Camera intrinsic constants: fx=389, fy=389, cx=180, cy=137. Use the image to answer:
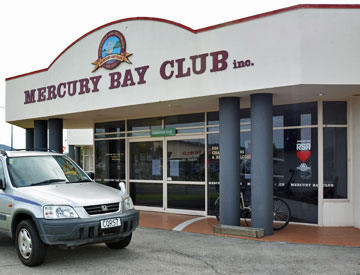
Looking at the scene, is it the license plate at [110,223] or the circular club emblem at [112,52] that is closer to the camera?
the license plate at [110,223]

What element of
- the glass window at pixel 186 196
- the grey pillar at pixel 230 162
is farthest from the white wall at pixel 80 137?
the grey pillar at pixel 230 162

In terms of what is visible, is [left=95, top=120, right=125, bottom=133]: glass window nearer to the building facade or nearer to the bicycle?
the building facade

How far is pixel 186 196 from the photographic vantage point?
38.1 ft

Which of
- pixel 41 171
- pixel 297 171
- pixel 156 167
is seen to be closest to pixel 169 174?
pixel 156 167

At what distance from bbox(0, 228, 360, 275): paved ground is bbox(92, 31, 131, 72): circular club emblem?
16.5 feet

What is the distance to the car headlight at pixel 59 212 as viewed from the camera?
5.77 m

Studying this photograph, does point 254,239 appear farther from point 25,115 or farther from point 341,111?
point 25,115

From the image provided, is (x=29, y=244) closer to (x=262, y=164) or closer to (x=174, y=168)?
(x=262, y=164)

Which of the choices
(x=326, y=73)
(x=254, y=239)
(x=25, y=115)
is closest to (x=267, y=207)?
(x=254, y=239)

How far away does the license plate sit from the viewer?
5945 millimetres

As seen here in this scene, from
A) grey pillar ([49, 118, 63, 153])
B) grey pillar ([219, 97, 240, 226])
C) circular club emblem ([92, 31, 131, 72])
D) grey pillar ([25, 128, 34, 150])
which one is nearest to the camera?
grey pillar ([219, 97, 240, 226])

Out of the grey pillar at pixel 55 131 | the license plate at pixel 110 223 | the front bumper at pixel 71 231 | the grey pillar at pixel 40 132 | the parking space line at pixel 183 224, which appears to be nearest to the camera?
the front bumper at pixel 71 231

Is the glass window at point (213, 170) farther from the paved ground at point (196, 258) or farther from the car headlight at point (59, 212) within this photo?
the car headlight at point (59, 212)

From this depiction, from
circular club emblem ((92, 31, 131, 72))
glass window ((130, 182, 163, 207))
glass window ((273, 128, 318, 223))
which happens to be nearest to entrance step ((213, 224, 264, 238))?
glass window ((273, 128, 318, 223))
